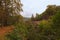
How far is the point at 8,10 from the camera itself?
1516cm

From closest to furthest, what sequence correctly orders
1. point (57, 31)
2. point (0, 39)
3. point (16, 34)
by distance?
1. point (0, 39)
2. point (16, 34)
3. point (57, 31)

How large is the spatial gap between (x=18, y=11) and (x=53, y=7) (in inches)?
422

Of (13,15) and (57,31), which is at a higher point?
(13,15)

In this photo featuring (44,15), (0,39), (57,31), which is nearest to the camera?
(0,39)

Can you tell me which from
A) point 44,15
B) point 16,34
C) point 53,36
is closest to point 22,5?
point 53,36

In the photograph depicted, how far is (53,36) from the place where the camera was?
14.0m

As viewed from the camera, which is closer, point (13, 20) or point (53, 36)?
point (53, 36)

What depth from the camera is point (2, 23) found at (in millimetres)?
15875

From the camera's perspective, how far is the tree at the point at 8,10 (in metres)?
15.0

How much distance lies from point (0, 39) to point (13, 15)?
5.56m

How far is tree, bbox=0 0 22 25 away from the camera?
15.0 metres

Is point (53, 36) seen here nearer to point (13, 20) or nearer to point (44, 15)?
point (13, 20)

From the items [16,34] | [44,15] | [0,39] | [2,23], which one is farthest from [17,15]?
[44,15]

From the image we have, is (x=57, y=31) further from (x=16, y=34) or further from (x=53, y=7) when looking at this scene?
(x=53, y=7)
